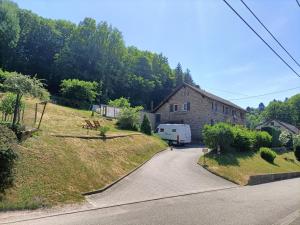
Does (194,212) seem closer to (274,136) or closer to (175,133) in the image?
(175,133)

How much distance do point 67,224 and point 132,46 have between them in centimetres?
8687

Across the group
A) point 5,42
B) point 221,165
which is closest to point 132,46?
point 5,42

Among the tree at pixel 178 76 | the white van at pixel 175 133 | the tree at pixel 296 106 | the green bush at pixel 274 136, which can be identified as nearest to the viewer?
the white van at pixel 175 133

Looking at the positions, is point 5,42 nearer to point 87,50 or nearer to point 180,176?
point 87,50

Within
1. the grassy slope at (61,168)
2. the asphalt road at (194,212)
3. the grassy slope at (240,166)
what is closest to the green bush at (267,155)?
the grassy slope at (240,166)

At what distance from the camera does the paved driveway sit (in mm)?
16844

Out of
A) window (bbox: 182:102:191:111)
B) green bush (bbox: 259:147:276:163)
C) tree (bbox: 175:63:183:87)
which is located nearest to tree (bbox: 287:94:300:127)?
tree (bbox: 175:63:183:87)

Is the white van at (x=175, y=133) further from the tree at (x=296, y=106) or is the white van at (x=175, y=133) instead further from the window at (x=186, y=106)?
the tree at (x=296, y=106)

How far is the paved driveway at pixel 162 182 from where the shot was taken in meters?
16.8

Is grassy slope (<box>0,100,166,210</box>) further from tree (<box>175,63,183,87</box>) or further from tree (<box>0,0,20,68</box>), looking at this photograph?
tree (<box>175,63,183,87</box>)

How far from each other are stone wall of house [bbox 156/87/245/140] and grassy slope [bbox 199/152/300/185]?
44.2 feet

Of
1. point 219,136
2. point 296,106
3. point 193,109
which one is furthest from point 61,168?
point 296,106

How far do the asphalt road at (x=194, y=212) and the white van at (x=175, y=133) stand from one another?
21.5 m

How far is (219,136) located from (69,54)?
144 feet
